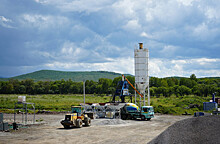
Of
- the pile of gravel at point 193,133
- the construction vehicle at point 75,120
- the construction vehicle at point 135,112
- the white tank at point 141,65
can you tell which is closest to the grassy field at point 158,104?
the white tank at point 141,65

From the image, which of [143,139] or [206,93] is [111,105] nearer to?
Answer: [143,139]

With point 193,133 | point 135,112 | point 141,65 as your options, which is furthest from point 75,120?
point 141,65

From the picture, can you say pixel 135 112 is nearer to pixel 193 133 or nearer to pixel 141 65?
pixel 141 65

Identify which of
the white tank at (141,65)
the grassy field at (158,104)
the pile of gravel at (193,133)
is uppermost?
the white tank at (141,65)

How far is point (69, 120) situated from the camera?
26.2 m

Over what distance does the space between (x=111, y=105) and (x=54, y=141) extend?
19.7 metres

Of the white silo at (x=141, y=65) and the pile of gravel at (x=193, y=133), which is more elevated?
the white silo at (x=141, y=65)

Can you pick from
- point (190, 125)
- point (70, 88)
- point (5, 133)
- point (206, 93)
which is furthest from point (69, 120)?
point (70, 88)

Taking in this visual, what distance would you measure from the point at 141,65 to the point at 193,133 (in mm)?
23621

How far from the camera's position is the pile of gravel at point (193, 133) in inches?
593

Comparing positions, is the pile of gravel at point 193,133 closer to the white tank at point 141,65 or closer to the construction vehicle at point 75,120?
the construction vehicle at point 75,120

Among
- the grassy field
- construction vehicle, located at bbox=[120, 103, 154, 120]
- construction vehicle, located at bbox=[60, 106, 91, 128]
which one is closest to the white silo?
construction vehicle, located at bbox=[120, 103, 154, 120]

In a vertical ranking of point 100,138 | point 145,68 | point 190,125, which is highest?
point 145,68

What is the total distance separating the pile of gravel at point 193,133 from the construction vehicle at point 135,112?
1541 cm
